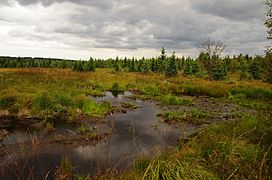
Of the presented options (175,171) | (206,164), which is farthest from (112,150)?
(175,171)

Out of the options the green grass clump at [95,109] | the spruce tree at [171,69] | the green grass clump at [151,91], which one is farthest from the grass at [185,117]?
the spruce tree at [171,69]

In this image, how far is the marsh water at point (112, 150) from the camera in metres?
7.53

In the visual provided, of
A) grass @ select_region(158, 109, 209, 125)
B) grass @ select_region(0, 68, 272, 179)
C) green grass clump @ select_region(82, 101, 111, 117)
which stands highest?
grass @ select_region(0, 68, 272, 179)

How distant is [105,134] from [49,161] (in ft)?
11.6

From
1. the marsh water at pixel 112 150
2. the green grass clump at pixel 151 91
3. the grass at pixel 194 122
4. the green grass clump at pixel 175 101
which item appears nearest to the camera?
the grass at pixel 194 122

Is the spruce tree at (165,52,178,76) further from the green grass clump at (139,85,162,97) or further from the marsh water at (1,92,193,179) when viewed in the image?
the marsh water at (1,92,193,179)

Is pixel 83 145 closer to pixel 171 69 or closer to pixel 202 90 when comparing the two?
pixel 202 90

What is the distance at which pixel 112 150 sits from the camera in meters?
9.84

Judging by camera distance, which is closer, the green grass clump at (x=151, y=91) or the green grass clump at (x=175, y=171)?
the green grass clump at (x=175, y=171)

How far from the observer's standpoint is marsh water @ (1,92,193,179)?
24.7ft

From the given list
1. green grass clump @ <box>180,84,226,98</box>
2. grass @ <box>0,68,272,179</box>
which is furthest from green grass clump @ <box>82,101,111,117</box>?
green grass clump @ <box>180,84,226,98</box>

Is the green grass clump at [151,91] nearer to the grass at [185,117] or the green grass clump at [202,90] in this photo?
the green grass clump at [202,90]

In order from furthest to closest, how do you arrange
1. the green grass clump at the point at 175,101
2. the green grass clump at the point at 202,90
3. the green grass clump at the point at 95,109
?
the green grass clump at the point at 202,90
the green grass clump at the point at 175,101
the green grass clump at the point at 95,109

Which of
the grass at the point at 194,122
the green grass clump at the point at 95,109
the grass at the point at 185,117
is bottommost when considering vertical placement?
the grass at the point at 185,117
